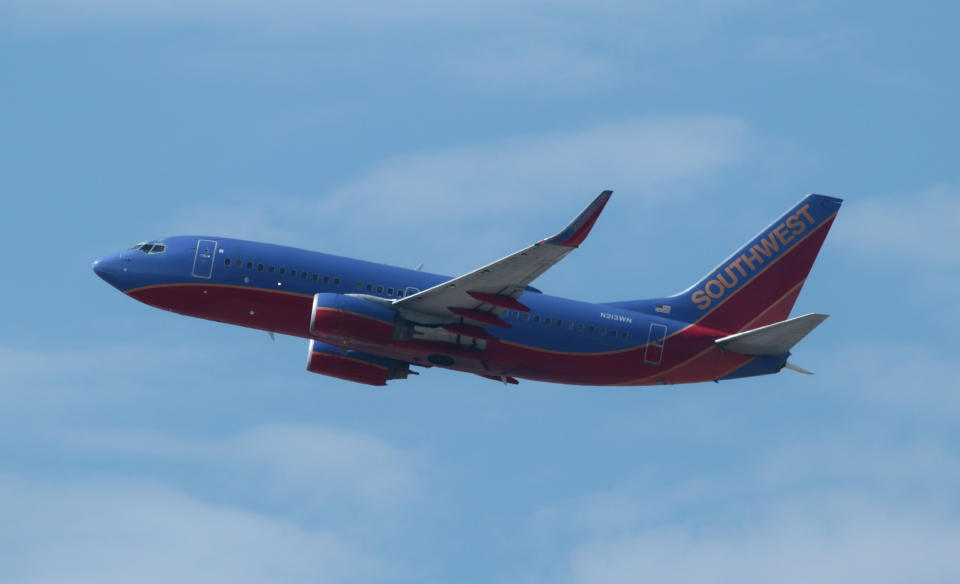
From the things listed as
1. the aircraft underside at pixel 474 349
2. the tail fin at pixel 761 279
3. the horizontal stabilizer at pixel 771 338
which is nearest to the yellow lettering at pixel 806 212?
the tail fin at pixel 761 279

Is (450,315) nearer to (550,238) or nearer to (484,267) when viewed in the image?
(484,267)

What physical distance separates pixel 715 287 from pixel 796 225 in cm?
562

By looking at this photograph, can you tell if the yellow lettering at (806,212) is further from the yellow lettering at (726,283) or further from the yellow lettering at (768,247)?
the yellow lettering at (726,283)

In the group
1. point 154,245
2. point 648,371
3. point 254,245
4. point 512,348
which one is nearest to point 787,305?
point 648,371

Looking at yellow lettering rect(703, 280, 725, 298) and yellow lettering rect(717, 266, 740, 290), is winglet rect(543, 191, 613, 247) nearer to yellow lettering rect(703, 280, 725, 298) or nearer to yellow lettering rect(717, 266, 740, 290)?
yellow lettering rect(703, 280, 725, 298)

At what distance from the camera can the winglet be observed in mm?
50344

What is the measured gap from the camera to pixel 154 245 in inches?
2322

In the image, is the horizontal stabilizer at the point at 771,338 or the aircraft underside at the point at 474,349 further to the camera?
the horizontal stabilizer at the point at 771,338

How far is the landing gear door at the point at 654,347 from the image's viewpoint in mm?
60156

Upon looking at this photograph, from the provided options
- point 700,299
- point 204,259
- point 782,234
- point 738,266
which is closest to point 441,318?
point 204,259

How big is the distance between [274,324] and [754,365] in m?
21.7

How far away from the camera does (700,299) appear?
207ft

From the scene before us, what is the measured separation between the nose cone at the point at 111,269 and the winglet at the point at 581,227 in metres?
19.8

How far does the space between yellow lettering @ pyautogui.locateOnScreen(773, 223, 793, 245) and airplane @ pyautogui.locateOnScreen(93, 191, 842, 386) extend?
213 inches
